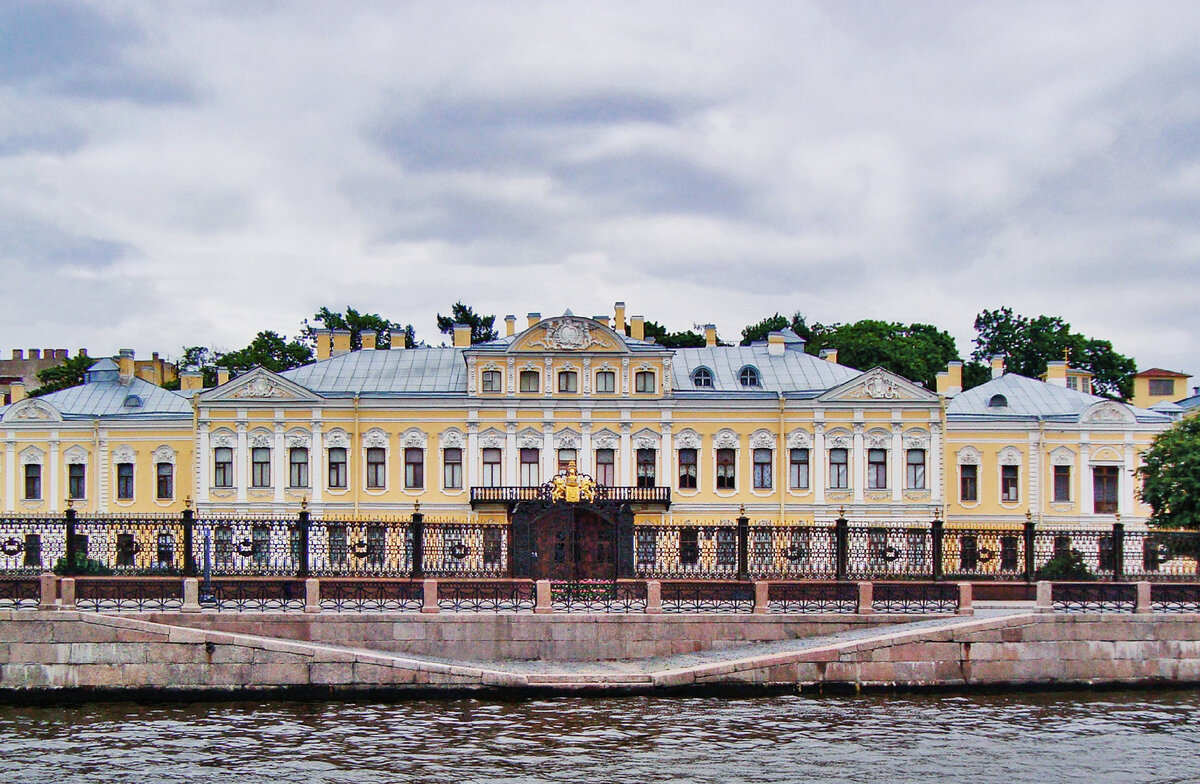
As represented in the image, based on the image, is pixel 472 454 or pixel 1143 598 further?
pixel 472 454

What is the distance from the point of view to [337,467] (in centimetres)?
3941

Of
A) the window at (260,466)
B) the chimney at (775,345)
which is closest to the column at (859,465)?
the chimney at (775,345)

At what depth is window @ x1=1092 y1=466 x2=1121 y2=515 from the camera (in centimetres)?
4034

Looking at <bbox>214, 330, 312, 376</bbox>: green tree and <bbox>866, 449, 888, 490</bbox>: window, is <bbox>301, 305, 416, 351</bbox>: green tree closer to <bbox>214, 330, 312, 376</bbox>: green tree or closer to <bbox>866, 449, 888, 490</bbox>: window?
<bbox>214, 330, 312, 376</bbox>: green tree

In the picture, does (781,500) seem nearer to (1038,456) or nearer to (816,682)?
(1038,456)

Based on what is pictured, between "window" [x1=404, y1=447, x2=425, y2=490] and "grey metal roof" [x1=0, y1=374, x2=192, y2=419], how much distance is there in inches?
307

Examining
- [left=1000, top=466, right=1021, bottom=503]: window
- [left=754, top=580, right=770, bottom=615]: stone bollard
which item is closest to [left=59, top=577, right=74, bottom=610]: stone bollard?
[left=754, top=580, right=770, bottom=615]: stone bollard

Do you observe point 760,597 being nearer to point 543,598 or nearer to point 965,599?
point 965,599

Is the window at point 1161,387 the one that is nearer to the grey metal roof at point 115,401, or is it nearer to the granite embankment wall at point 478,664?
the granite embankment wall at point 478,664

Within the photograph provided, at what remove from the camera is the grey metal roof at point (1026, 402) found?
1604 inches

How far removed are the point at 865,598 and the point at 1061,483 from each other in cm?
2197

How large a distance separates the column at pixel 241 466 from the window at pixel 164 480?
119 inches

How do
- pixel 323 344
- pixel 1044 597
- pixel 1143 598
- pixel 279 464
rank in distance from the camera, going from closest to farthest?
pixel 1044 597, pixel 1143 598, pixel 279 464, pixel 323 344

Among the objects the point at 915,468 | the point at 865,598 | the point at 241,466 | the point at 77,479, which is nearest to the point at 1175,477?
the point at 915,468
